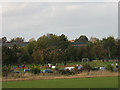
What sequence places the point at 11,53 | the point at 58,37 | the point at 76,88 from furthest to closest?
the point at 58,37 → the point at 11,53 → the point at 76,88

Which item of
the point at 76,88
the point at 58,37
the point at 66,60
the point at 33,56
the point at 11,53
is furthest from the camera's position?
the point at 58,37

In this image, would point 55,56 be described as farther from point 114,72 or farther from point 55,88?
point 55,88

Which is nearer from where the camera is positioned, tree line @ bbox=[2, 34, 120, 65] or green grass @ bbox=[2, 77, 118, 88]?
green grass @ bbox=[2, 77, 118, 88]

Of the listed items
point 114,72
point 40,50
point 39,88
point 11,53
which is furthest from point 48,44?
point 39,88

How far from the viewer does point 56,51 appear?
7500 centimetres

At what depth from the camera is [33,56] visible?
71188 mm

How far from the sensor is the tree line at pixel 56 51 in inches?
2655

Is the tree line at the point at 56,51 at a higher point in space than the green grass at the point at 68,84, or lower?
higher

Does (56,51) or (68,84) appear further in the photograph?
(56,51)

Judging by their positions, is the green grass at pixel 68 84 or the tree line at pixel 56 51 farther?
the tree line at pixel 56 51

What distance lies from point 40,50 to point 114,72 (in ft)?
131

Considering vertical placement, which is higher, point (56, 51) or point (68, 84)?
point (56, 51)

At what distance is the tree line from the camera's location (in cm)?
6744

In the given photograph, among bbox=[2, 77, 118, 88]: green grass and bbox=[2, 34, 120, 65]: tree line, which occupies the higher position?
bbox=[2, 34, 120, 65]: tree line
